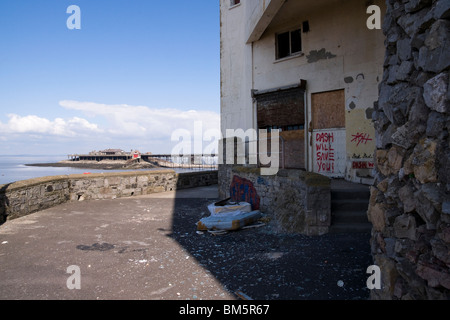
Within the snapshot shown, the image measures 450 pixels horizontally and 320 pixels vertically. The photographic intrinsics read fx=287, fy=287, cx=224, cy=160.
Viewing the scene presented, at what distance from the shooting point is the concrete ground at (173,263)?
367 cm

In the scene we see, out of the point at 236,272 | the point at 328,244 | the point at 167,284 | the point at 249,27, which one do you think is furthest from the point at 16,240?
the point at 249,27

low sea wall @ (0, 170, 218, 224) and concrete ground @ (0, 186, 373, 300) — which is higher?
low sea wall @ (0, 170, 218, 224)

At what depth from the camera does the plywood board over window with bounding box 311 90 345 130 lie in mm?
8883

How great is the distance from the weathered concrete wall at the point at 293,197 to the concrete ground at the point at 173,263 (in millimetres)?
380

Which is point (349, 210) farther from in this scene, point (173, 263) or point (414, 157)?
point (414, 157)

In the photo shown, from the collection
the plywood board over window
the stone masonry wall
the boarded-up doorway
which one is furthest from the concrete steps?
the plywood board over window

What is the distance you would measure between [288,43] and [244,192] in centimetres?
557

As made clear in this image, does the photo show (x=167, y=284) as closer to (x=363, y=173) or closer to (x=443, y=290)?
(x=443, y=290)

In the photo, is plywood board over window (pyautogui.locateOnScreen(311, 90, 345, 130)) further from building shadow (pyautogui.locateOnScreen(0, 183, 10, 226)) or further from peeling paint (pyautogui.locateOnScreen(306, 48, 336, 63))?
building shadow (pyautogui.locateOnScreen(0, 183, 10, 226))

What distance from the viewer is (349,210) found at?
613 cm

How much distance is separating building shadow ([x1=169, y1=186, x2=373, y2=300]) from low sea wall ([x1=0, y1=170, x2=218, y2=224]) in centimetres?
520

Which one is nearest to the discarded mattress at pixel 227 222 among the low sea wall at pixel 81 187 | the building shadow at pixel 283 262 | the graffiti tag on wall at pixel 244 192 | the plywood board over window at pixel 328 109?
the building shadow at pixel 283 262

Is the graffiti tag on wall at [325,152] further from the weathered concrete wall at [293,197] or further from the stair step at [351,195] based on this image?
the stair step at [351,195]

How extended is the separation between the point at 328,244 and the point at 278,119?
19.6 feet
